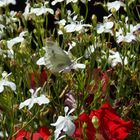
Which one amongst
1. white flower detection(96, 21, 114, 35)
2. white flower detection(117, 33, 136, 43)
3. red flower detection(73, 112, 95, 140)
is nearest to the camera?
red flower detection(73, 112, 95, 140)

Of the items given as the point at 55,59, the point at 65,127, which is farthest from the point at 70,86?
the point at 65,127

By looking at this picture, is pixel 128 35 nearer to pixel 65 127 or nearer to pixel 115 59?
pixel 115 59

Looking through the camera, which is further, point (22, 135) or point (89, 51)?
point (89, 51)

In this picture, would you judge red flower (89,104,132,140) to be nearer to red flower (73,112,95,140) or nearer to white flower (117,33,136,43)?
red flower (73,112,95,140)

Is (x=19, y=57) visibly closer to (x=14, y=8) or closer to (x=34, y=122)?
(x=34, y=122)

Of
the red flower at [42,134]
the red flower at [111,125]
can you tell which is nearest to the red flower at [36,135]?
the red flower at [42,134]

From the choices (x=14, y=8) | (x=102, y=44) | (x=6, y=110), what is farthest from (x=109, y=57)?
(x=14, y=8)

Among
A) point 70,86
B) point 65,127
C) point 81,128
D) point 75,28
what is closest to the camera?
point 65,127

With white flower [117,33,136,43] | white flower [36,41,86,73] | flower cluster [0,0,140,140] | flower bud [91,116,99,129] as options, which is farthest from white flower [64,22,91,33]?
flower bud [91,116,99,129]

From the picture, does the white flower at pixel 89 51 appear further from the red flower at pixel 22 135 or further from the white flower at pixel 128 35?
the red flower at pixel 22 135

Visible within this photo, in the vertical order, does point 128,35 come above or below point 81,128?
above
